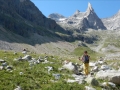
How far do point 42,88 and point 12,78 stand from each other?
2.86 m

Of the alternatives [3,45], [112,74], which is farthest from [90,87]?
[3,45]

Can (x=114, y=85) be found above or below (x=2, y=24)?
below

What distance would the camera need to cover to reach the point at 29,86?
1689cm

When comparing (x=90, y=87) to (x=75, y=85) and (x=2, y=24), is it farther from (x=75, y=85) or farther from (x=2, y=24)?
(x=2, y=24)

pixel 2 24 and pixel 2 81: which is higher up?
pixel 2 24

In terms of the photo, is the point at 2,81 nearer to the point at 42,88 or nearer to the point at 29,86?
the point at 29,86

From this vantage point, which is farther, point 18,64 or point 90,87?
point 18,64

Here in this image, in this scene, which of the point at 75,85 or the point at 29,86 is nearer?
the point at 29,86

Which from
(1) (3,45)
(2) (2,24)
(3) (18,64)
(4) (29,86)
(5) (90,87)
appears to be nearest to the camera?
(4) (29,86)

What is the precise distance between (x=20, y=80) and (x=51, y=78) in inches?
138

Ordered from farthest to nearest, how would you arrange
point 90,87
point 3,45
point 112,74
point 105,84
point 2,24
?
point 2,24 → point 3,45 → point 112,74 → point 105,84 → point 90,87

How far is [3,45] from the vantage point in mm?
143250

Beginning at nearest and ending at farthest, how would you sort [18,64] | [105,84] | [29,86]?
1. [29,86]
2. [105,84]
3. [18,64]

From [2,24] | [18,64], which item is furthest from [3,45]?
[18,64]
